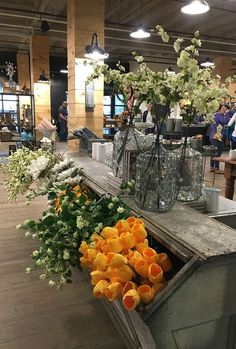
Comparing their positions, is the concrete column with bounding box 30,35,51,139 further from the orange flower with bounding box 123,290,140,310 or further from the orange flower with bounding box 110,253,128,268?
the orange flower with bounding box 123,290,140,310

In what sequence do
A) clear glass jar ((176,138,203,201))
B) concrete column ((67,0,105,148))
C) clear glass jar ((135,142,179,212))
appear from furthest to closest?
1. concrete column ((67,0,105,148))
2. clear glass jar ((176,138,203,201))
3. clear glass jar ((135,142,179,212))

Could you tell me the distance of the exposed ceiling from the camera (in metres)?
7.44

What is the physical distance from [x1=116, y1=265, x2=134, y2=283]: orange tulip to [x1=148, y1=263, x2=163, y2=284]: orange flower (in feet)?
0.25

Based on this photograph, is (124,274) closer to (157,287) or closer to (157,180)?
(157,287)

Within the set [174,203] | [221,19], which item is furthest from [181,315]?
[221,19]

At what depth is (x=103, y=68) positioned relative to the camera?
1679 mm

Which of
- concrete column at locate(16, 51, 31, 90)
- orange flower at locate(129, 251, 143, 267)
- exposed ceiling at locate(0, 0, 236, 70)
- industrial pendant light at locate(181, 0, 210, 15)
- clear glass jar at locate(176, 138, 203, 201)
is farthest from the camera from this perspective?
concrete column at locate(16, 51, 31, 90)

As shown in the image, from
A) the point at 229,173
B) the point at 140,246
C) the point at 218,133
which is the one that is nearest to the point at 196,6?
the point at 229,173

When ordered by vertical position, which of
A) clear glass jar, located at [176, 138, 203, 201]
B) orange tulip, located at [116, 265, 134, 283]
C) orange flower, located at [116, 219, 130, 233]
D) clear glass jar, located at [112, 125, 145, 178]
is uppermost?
clear glass jar, located at [112, 125, 145, 178]

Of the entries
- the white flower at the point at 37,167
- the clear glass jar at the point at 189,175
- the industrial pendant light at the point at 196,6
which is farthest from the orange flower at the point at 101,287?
the industrial pendant light at the point at 196,6

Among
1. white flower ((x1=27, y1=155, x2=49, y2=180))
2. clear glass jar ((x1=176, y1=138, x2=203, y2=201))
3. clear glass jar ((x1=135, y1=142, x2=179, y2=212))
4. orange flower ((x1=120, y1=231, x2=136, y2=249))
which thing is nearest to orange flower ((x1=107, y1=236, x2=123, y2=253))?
orange flower ((x1=120, y1=231, x2=136, y2=249))

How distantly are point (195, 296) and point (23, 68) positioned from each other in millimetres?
13523

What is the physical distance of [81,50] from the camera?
568cm

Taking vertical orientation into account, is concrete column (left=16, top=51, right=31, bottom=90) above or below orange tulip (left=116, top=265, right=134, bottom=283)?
above
